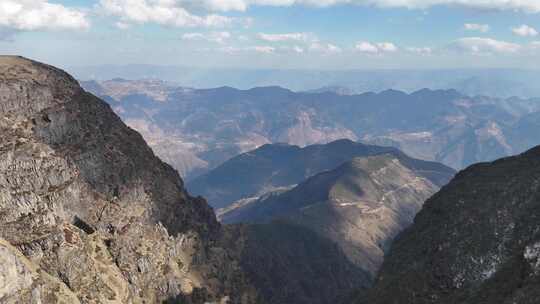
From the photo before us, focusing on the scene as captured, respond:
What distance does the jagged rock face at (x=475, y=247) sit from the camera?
376 feet

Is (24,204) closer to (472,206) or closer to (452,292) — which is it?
(452,292)

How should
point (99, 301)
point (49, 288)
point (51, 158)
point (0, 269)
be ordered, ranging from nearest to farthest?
point (0, 269), point (49, 288), point (99, 301), point (51, 158)

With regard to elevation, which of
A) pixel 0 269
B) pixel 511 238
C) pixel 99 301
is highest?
pixel 511 238

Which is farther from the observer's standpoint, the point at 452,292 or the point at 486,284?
the point at 452,292

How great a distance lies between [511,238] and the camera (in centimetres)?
13962

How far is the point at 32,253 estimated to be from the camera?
526 feet

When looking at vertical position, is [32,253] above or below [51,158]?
below

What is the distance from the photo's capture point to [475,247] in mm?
145125

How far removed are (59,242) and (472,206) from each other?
13661 centimetres

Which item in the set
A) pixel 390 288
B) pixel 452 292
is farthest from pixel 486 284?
pixel 390 288

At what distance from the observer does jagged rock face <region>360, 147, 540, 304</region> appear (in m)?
115

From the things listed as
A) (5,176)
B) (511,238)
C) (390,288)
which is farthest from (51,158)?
(511,238)

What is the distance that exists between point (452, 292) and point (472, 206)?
130ft

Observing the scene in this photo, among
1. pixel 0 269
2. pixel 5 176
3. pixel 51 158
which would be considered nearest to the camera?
pixel 0 269
